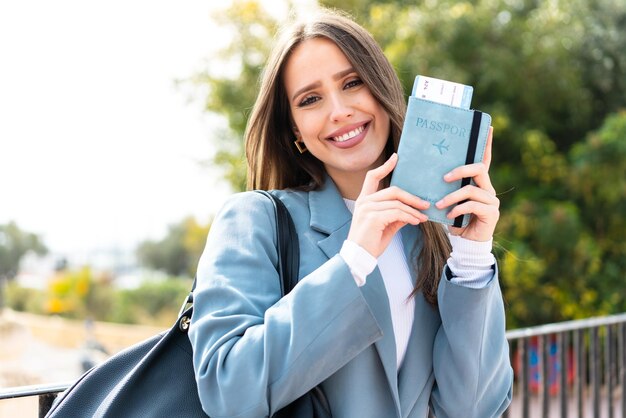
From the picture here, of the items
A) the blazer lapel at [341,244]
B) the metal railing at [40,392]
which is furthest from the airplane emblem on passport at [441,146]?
the metal railing at [40,392]

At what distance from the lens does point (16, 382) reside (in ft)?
37.2

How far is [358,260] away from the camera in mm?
1180

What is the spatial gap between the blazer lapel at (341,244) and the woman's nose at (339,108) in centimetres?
16

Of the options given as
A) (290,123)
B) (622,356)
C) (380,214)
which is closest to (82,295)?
(622,356)

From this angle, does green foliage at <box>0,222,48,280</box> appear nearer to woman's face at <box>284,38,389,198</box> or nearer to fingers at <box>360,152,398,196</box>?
woman's face at <box>284,38,389,198</box>

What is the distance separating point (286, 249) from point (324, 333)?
0.23 meters

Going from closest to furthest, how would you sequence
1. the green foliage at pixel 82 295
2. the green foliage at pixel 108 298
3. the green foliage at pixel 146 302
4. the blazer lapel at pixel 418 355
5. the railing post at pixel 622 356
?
1. the blazer lapel at pixel 418 355
2. the railing post at pixel 622 356
3. the green foliage at pixel 146 302
4. the green foliage at pixel 108 298
5. the green foliage at pixel 82 295

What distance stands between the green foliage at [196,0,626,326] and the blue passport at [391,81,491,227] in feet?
19.1

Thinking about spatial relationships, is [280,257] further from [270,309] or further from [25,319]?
[25,319]

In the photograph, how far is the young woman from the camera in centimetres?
114

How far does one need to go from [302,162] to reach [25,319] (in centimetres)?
1858

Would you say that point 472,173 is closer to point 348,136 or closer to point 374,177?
point 374,177

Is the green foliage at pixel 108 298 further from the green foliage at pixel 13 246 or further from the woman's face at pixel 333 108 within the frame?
the woman's face at pixel 333 108

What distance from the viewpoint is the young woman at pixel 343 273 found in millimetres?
1141
